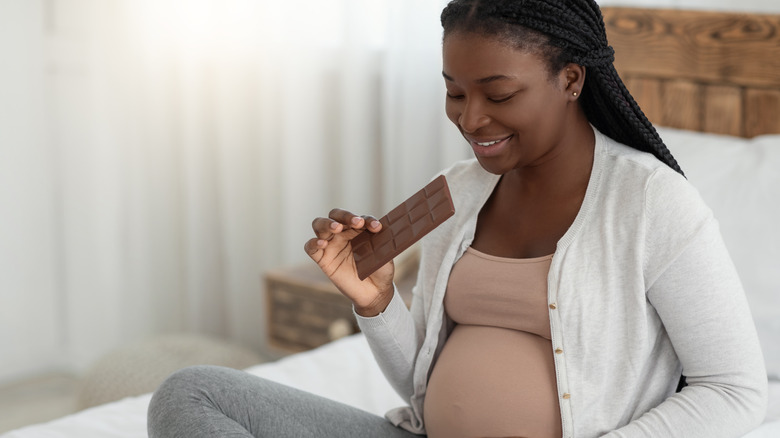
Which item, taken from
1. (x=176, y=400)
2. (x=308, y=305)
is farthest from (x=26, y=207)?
(x=176, y=400)

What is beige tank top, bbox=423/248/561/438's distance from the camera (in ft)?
3.57

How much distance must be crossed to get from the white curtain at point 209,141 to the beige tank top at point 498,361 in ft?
4.46

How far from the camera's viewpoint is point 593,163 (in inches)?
45.3

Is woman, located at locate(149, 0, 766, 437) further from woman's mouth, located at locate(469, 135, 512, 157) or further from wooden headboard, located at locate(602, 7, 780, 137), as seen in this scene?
wooden headboard, located at locate(602, 7, 780, 137)

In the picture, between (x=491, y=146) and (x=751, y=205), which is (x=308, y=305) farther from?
(x=491, y=146)

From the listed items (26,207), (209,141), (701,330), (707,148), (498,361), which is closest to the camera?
(701,330)

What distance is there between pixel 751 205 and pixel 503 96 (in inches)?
29.6

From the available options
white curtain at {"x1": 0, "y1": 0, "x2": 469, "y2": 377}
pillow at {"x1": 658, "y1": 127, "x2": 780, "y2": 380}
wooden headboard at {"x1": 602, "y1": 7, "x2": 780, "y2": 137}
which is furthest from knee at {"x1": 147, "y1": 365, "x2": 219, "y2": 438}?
white curtain at {"x1": 0, "y1": 0, "x2": 469, "y2": 377}

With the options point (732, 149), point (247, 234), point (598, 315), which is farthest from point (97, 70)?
point (598, 315)

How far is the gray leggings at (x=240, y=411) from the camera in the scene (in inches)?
41.9

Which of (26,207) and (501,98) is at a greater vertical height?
(501,98)

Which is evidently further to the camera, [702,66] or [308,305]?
[308,305]

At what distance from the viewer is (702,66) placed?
6.38 ft

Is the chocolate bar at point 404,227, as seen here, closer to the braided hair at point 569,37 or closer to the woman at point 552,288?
the woman at point 552,288
